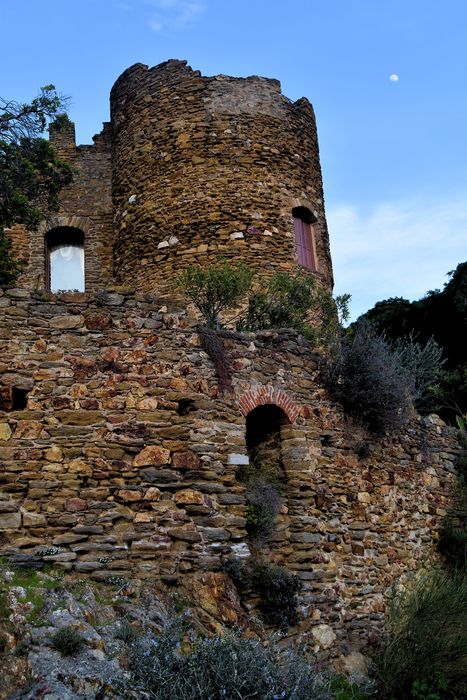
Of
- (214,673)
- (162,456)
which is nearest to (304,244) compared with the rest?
(162,456)

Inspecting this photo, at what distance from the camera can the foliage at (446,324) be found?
63.1 ft

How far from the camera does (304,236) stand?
15445mm

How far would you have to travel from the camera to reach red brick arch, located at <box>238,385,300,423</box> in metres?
8.95

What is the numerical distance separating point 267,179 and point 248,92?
6.60ft

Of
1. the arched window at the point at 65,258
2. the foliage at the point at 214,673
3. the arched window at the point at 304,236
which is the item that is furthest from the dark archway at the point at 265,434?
the arched window at the point at 65,258

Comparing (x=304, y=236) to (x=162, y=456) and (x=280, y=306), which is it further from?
(x=162, y=456)

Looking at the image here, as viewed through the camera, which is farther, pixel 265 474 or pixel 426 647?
pixel 265 474

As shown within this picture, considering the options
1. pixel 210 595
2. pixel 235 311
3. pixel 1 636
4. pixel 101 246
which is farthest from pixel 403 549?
pixel 101 246

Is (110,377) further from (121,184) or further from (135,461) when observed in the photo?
(121,184)

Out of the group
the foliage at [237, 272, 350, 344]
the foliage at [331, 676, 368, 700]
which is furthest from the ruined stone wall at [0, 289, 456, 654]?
the foliage at [237, 272, 350, 344]

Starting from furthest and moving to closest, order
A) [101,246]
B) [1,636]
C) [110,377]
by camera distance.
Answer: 1. [101,246]
2. [110,377]
3. [1,636]

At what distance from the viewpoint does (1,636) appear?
18.0ft

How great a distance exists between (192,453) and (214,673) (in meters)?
2.88

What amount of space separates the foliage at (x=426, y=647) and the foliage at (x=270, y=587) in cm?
123
